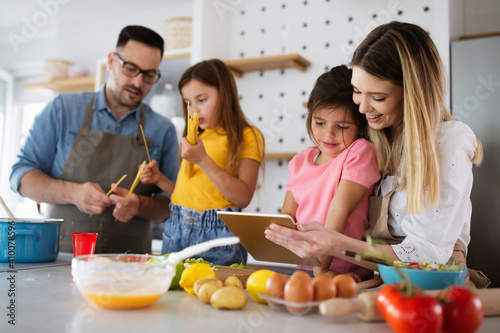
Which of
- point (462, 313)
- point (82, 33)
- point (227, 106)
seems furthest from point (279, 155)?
point (82, 33)

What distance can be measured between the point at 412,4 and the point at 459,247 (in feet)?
6.05

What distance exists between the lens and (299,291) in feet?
2.52

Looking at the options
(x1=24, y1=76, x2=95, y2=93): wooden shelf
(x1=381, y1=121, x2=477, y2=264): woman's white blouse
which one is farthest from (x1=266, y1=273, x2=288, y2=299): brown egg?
(x1=24, y1=76, x2=95, y2=93): wooden shelf

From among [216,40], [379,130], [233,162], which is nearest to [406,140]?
[379,130]

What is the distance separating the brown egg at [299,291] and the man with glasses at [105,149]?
1302mm

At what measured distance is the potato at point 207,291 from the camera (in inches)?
33.9

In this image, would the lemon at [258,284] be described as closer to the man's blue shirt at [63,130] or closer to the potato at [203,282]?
the potato at [203,282]

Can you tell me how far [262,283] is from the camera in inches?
33.7

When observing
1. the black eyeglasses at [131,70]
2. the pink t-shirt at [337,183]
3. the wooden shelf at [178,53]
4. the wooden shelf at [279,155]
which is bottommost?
the pink t-shirt at [337,183]

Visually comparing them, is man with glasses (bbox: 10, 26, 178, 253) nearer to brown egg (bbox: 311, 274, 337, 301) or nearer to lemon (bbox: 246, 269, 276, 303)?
lemon (bbox: 246, 269, 276, 303)

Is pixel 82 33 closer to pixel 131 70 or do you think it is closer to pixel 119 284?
pixel 131 70

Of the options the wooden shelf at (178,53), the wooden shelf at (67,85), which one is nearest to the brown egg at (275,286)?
the wooden shelf at (178,53)

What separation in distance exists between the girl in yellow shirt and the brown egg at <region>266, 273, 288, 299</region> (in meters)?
0.86

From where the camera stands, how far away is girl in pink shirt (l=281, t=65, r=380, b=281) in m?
1.34
